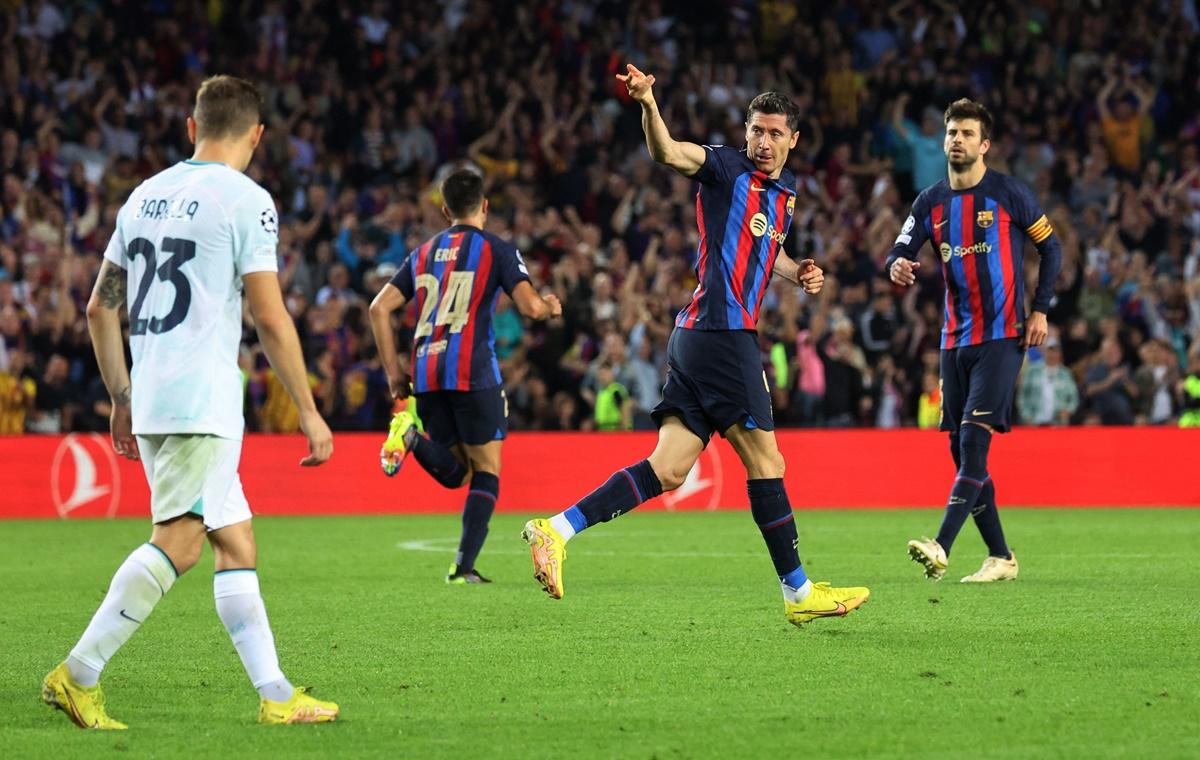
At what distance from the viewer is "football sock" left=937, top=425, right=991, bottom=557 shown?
9422mm

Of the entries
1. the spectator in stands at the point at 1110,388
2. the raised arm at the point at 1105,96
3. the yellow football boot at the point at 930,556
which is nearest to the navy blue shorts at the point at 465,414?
the yellow football boot at the point at 930,556

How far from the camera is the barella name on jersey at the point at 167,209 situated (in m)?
5.14

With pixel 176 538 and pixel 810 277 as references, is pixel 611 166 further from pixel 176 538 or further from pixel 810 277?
pixel 176 538

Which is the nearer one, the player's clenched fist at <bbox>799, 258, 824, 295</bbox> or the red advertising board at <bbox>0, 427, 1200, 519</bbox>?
the player's clenched fist at <bbox>799, 258, 824, 295</bbox>

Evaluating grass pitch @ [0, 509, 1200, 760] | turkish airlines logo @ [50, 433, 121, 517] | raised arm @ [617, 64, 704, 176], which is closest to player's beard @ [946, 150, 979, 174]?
grass pitch @ [0, 509, 1200, 760]

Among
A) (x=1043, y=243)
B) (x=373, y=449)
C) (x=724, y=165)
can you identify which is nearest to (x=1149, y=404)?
(x=373, y=449)

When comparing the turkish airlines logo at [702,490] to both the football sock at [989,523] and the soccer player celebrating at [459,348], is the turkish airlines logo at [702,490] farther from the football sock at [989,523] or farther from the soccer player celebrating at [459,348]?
the football sock at [989,523]

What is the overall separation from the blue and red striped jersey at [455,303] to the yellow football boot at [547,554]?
9.20ft

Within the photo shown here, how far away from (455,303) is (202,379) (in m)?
4.95

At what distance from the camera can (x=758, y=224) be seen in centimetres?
755

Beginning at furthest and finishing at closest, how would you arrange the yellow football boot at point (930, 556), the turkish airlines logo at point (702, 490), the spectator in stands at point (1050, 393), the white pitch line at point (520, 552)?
1. the spectator in stands at point (1050, 393)
2. the turkish airlines logo at point (702, 490)
3. the white pitch line at point (520, 552)
4. the yellow football boot at point (930, 556)

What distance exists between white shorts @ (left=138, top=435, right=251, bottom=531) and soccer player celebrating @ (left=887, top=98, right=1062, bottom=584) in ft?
17.0

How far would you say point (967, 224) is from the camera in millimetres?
9797

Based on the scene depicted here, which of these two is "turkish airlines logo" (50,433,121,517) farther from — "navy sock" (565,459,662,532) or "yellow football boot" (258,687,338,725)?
"yellow football boot" (258,687,338,725)
